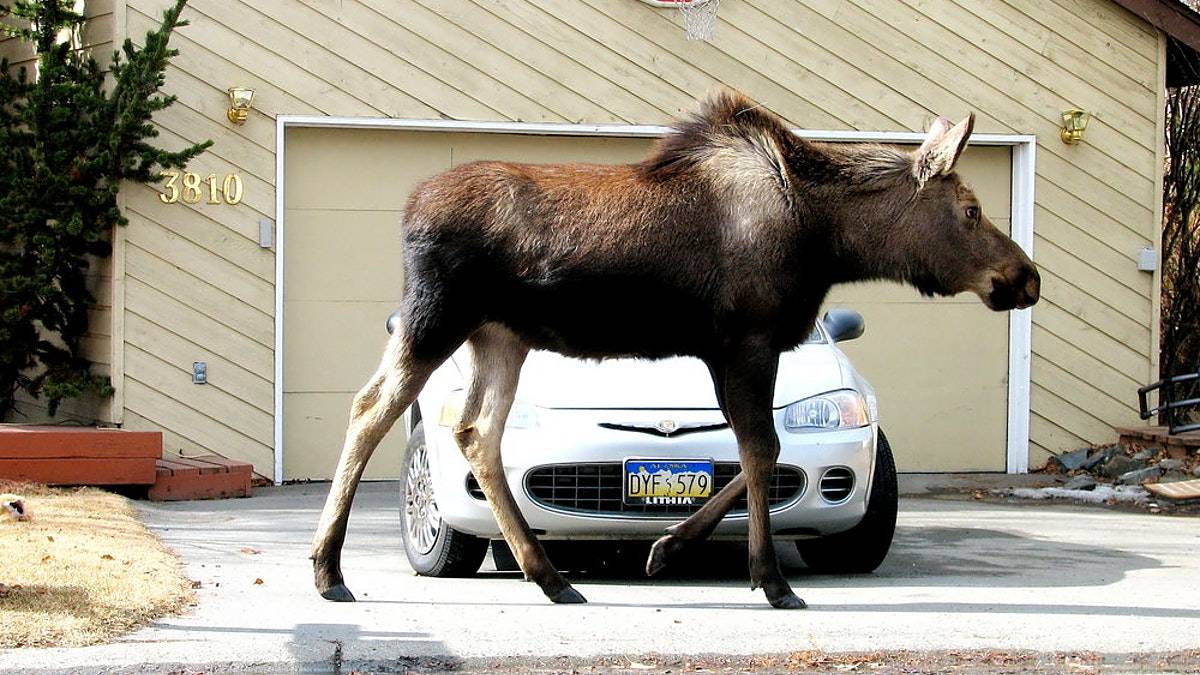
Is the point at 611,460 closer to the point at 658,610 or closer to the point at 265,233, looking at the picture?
the point at 658,610

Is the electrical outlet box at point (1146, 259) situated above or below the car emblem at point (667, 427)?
above

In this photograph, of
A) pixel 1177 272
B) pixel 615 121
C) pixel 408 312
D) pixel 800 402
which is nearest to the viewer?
pixel 408 312

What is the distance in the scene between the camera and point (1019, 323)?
14.3 meters

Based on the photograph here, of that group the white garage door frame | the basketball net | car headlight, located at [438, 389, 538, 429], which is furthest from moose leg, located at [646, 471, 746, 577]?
the basketball net

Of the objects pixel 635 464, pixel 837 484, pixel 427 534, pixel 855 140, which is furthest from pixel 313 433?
pixel 837 484

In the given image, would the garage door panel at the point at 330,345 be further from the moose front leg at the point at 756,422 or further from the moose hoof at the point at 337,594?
the moose front leg at the point at 756,422

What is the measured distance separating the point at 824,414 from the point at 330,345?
5.99 m

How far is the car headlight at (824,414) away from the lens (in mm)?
8258

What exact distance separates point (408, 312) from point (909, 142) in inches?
304

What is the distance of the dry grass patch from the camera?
640 centimetres

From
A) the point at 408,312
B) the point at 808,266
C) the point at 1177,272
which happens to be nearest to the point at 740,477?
the point at 808,266

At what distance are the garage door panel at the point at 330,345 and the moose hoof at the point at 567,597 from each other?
20.5 feet

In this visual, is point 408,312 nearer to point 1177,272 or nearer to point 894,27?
point 894,27

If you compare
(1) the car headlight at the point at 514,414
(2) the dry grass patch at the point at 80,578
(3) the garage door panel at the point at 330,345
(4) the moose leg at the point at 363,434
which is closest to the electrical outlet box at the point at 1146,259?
(3) the garage door panel at the point at 330,345
